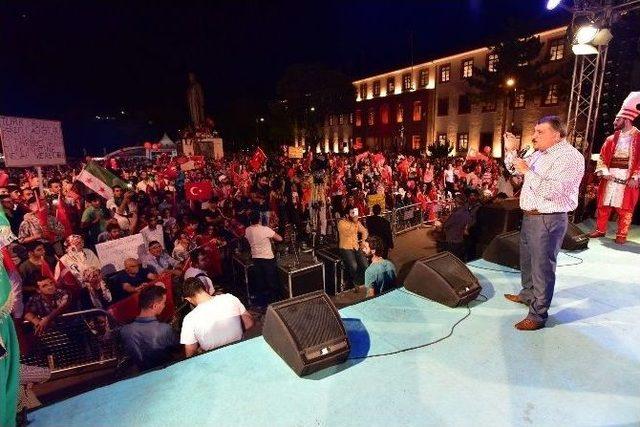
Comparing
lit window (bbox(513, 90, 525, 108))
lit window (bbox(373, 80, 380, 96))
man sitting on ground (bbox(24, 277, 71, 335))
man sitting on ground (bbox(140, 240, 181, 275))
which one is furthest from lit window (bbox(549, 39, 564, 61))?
man sitting on ground (bbox(24, 277, 71, 335))

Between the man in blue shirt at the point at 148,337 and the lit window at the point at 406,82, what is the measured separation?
117 feet

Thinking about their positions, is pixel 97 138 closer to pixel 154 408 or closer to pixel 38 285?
pixel 38 285

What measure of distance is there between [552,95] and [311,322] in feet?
90.9

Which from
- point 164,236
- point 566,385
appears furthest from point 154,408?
point 164,236

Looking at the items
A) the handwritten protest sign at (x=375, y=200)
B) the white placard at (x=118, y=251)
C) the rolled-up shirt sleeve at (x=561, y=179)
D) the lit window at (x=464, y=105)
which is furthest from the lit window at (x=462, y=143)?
the rolled-up shirt sleeve at (x=561, y=179)

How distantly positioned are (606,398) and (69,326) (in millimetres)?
5684

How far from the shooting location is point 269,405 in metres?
2.44

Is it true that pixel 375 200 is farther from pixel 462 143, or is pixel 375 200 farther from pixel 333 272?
pixel 462 143

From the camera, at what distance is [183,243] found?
6.71 meters

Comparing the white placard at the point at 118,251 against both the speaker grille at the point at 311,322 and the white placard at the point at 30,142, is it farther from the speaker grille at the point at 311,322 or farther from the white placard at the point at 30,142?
the speaker grille at the point at 311,322

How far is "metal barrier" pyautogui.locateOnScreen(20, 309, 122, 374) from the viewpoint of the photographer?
458cm

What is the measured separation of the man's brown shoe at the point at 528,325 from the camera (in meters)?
3.16

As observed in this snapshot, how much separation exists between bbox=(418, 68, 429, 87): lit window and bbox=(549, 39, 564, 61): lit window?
10627mm

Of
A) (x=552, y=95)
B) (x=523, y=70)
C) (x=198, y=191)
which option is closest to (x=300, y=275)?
(x=198, y=191)
